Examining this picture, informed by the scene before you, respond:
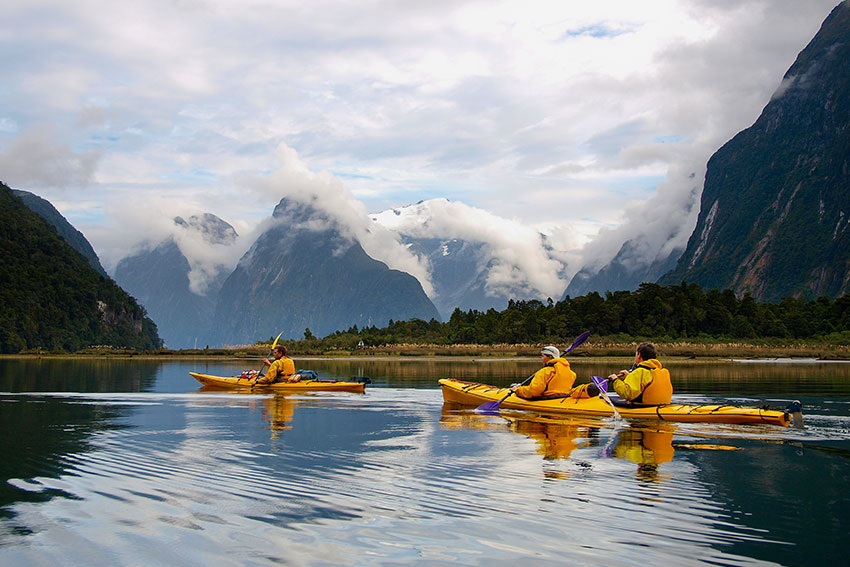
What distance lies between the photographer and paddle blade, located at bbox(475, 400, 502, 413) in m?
22.1

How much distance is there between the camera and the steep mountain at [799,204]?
479ft

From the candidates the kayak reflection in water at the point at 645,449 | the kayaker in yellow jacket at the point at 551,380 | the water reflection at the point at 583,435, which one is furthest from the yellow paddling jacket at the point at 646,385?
the kayaker in yellow jacket at the point at 551,380

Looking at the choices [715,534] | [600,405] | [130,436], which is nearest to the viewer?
[715,534]

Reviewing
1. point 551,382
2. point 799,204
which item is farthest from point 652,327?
point 799,204

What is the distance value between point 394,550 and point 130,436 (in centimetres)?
1108

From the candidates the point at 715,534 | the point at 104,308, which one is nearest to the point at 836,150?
the point at 104,308

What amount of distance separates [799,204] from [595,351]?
11922cm

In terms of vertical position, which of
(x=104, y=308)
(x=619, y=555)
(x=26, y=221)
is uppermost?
(x=26, y=221)

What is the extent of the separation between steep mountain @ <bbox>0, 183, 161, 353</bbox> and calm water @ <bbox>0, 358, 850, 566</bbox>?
90.7 meters

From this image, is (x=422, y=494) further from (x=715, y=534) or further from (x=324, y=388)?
(x=324, y=388)

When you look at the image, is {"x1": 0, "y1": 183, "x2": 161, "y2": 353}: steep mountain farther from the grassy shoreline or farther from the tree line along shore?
the grassy shoreline

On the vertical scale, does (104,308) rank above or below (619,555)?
above

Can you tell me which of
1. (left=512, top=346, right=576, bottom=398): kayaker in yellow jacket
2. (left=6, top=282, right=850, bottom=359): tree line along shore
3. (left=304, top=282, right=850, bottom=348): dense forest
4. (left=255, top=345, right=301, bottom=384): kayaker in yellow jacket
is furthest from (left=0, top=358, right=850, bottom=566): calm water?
(left=304, top=282, right=850, bottom=348): dense forest

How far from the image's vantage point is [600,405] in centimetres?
1953
